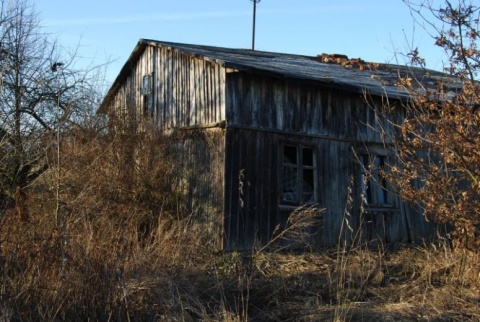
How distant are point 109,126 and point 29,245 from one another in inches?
257

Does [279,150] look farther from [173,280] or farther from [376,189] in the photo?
[173,280]

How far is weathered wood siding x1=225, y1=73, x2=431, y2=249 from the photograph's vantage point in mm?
11758

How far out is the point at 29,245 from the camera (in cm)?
624

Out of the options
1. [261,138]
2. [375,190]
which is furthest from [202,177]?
[375,190]

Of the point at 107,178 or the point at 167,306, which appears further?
the point at 107,178

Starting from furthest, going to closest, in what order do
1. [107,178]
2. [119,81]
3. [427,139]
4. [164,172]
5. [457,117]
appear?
[119,81] → [164,172] → [107,178] → [427,139] → [457,117]

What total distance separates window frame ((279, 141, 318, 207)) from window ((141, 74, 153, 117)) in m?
3.46

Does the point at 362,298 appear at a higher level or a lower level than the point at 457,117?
lower

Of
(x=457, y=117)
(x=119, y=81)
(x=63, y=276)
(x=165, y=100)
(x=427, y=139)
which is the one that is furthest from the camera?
(x=119, y=81)

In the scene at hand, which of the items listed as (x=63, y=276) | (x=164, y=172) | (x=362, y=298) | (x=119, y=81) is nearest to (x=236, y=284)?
(x=362, y=298)

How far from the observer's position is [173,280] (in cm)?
691

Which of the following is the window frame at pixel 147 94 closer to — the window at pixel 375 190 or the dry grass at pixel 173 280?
the dry grass at pixel 173 280

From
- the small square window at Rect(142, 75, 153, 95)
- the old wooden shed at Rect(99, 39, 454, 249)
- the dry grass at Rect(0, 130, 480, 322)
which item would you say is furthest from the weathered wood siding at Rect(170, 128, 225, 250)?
the small square window at Rect(142, 75, 153, 95)

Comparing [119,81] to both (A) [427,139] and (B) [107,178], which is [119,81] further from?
(A) [427,139]
